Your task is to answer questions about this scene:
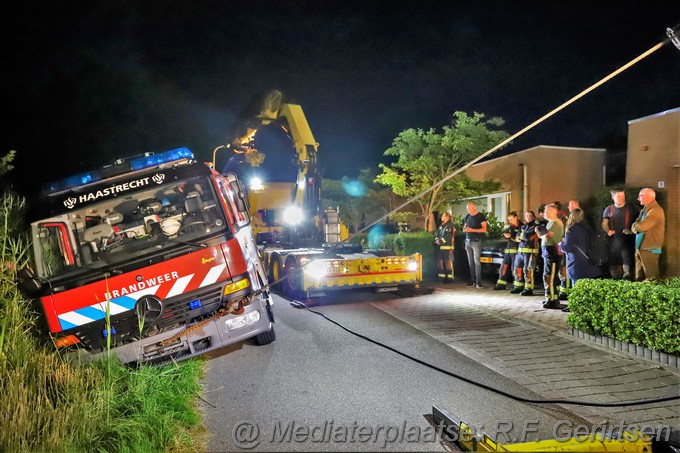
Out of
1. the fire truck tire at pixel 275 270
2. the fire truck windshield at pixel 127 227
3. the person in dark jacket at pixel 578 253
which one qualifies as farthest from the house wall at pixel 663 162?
the fire truck windshield at pixel 127 227

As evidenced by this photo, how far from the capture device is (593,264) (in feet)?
23.0

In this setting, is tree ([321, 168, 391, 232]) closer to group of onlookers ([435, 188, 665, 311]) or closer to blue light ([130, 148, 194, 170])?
group of onlookers ([435, 188, 665, 311])

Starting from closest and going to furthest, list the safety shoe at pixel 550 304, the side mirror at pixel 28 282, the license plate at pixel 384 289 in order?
1. the side mirror at pixel 28 282
2. the safety shoe at pixel 550 304
3. the license plate at pixel 384 289

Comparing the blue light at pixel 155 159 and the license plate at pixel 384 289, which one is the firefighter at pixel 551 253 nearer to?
the license plate at pixel 384 289

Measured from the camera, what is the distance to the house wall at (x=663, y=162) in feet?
32.8

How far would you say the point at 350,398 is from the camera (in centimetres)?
389

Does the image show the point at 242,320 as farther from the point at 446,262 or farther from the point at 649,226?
the point at 446,262

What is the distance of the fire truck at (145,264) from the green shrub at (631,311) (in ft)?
13.3

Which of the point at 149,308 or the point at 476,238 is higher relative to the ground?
the point at 476,238

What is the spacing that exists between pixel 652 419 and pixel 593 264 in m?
4.14

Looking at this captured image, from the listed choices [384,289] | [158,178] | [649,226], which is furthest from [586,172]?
[158,178]

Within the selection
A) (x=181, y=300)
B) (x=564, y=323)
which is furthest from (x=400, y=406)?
(x=564, y=323)

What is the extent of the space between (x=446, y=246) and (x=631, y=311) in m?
5.96

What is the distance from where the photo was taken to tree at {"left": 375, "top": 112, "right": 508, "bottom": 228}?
15.3 meters
